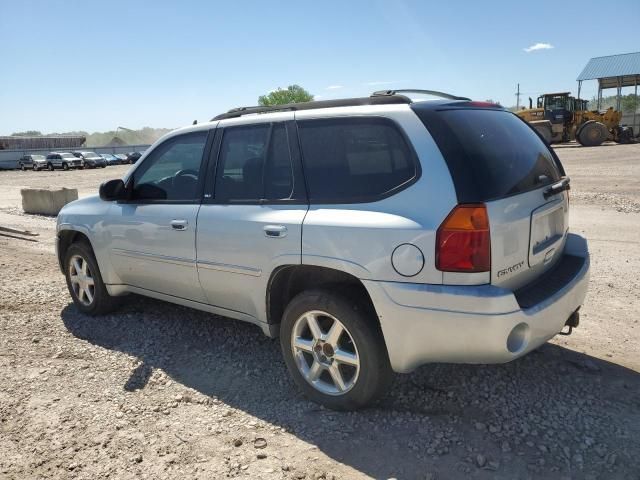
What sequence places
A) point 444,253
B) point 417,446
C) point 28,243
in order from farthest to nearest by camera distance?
point 28,243 < point 417,446 < point 444,253

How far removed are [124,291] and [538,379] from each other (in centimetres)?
347

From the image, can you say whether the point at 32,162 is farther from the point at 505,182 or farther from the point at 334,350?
the point at 505,182

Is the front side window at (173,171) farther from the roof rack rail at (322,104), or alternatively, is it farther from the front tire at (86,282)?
the front tire at (86,282)

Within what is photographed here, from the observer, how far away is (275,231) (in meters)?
3.25

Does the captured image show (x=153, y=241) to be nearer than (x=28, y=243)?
Yes

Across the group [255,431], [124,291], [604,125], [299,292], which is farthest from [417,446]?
[604,125]

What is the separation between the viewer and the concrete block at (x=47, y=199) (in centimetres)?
1360

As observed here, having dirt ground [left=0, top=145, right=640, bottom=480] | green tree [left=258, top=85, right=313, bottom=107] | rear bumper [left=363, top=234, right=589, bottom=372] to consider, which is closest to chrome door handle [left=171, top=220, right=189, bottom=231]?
dirt ground [left=0, top=145, right=640, bottom=480]

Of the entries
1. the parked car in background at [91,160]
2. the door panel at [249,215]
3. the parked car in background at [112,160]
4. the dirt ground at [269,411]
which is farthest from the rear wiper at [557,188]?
the parked car in background at [112,160]

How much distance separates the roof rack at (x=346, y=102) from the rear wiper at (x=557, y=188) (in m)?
0.81

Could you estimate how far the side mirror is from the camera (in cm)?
436

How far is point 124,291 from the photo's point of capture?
471 cm

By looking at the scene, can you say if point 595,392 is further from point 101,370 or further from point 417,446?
point 101,370

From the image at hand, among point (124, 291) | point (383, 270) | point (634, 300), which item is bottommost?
point (634, 300)
